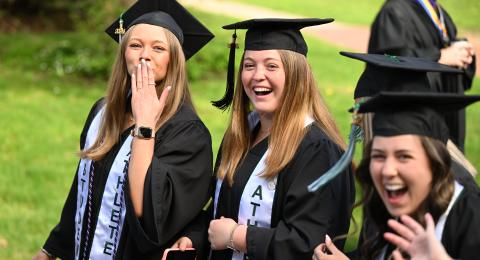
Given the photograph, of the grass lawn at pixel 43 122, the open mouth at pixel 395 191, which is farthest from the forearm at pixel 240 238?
the grass lawn at pixel 43 122

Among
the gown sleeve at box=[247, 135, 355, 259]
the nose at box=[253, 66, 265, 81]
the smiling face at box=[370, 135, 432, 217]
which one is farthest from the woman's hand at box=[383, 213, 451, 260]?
the nose at box=[253, 66, 265, 81]

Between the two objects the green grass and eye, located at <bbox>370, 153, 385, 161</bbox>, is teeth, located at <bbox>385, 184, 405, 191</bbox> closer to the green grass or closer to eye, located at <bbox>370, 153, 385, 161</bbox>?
eye, located at <bbox>370, 153, 385, 161</bbox>

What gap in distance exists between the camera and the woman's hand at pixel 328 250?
2938 mm

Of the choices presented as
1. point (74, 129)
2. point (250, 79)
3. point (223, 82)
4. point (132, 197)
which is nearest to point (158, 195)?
point (132, 197)

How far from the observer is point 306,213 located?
3289 millimetres

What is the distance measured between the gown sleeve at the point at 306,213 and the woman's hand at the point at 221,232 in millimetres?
96

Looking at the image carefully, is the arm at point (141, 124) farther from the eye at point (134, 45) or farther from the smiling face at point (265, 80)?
the smiling face at point (265, 80)

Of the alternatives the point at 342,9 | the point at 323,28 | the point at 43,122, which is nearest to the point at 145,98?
the point at 43,122

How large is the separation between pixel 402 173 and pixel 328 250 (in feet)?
1.79

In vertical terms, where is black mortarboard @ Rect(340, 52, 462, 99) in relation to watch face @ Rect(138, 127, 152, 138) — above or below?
above

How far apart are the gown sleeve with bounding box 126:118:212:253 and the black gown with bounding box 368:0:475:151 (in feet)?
7.03

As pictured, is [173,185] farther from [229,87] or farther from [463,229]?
[463,229]

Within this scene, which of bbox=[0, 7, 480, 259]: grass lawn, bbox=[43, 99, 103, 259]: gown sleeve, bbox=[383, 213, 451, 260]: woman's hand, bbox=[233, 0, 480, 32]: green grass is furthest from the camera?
bbox=[233, 0, 480, 32]: green grass

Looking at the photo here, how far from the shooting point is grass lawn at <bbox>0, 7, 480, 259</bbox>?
6848 millimetres
